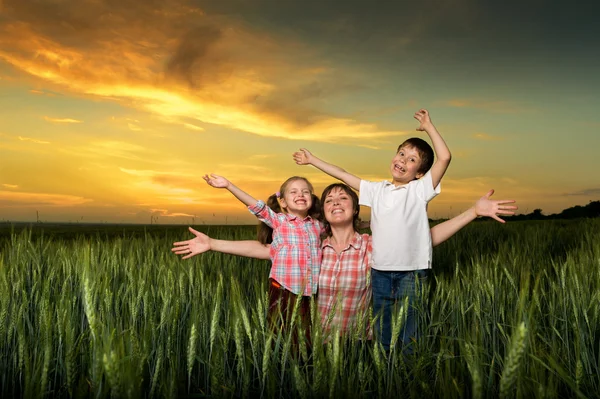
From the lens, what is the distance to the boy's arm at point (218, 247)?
4293mm

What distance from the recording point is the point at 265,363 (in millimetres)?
1843

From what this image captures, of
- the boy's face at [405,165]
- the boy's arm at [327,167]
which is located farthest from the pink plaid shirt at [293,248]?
the boy's face at [405,165]

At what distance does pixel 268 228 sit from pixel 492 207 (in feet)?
6.22

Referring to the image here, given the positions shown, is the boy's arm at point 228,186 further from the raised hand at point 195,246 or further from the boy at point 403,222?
the boy at point 403,222

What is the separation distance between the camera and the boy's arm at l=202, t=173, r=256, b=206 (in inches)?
168

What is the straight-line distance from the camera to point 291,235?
4.14m

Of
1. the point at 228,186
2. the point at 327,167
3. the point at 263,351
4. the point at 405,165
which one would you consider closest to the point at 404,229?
the point at 405,165

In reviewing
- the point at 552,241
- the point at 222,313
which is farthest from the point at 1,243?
the point at 552,241

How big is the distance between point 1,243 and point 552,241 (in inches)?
355

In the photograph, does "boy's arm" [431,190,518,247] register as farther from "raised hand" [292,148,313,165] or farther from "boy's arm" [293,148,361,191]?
"raised hand" [292,148,313,165]

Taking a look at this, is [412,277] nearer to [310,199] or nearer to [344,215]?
[344,215]

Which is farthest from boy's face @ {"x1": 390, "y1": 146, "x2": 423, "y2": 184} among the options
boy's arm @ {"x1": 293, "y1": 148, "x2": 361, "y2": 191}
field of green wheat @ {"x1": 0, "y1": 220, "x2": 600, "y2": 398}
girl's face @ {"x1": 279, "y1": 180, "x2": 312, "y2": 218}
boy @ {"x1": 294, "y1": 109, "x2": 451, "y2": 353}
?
field of green wheat @ {"x1": 0, "y1": 220, "x2": 600, "y2": 398}

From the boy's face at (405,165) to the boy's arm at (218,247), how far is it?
4.45ft

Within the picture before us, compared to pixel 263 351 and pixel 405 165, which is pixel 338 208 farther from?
pixel 263 351
